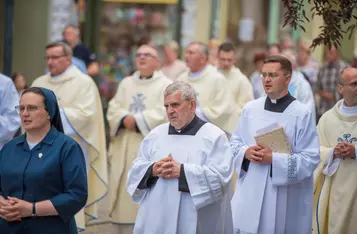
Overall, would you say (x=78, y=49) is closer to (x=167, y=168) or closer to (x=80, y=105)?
(x=80, y=105)

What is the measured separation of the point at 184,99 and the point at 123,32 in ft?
47.4

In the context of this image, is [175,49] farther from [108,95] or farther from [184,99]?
[184,99]

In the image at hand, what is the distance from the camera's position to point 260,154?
8.82 meters

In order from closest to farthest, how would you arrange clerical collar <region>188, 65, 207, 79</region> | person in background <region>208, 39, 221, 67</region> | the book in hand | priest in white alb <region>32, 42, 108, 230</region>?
1. the book in hand
2. priest in white alb <region>32, 42, 108, 230</region>
3. clerical collar <region>188, 65, 207, 79</region>
4. person in background <region>208, 39, 221, 67</region>

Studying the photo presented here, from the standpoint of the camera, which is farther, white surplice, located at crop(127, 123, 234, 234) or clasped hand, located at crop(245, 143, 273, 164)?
clasped hand, located at crop(245, 143, 273, 164)

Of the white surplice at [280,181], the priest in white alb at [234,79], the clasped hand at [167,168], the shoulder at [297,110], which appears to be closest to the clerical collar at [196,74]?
the priest in white alb at [234,79]

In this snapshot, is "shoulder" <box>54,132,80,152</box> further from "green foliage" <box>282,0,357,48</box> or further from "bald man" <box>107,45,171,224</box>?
"bald man" <box>107,45,171,224</box>

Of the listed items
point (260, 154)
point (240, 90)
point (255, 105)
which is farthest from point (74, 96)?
point (260, 154)

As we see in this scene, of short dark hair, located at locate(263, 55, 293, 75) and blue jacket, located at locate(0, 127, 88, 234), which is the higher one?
short dark hair, located at locate(263, 55, 293, 75)

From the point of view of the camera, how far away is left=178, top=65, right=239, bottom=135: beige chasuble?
41.2ft

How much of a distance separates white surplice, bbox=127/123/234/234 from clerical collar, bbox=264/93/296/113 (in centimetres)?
95

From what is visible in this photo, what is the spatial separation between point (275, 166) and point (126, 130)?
11.8 ft

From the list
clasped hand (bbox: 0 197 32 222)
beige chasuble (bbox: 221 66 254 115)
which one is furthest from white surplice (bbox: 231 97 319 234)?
beige chasuble (bbox: 221 66 254 115)

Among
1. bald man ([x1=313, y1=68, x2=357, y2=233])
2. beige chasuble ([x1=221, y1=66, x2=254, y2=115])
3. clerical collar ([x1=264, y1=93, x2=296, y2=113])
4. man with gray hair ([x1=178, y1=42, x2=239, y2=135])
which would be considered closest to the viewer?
clerical collar ([x1=264, y1=93, x2=296, y2=113])
